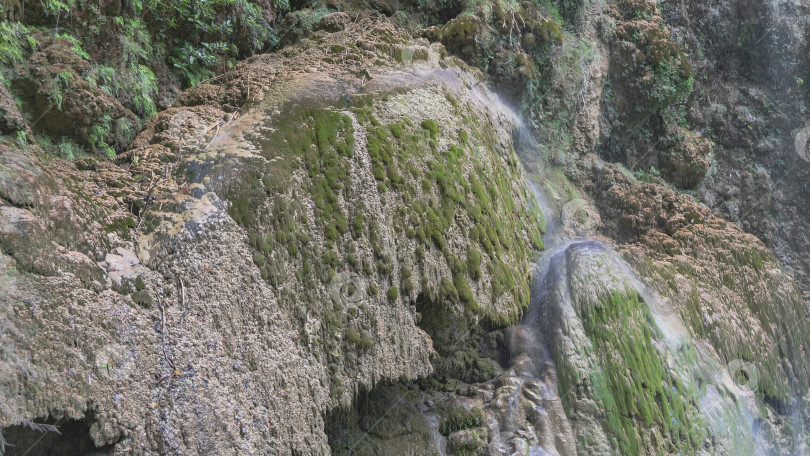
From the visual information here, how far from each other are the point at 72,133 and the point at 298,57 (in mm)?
2252

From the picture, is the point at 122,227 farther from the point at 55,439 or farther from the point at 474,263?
the point at 474,263

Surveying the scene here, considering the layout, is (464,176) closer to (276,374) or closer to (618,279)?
(618,279)

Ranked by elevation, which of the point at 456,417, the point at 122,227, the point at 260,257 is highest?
the point at 122,227

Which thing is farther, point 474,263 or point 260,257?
point 474,263

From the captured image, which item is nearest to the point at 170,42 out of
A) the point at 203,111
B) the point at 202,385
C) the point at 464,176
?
the point at 203,111

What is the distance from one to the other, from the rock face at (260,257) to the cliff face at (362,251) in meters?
0.02

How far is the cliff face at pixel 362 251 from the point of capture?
303 cm

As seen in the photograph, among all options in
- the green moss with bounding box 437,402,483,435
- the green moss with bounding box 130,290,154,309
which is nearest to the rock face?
the green moss with bounding box 130,290,154,309

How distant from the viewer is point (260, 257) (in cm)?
386

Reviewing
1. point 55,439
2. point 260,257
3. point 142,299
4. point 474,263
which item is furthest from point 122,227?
point 474,263

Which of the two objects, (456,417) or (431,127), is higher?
→ (431,127)

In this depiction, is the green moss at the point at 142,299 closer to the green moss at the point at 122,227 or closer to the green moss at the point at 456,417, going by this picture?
the green moss at the point at 122,227

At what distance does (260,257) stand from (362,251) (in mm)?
936

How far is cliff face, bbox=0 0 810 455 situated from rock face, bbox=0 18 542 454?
17 millimetres
